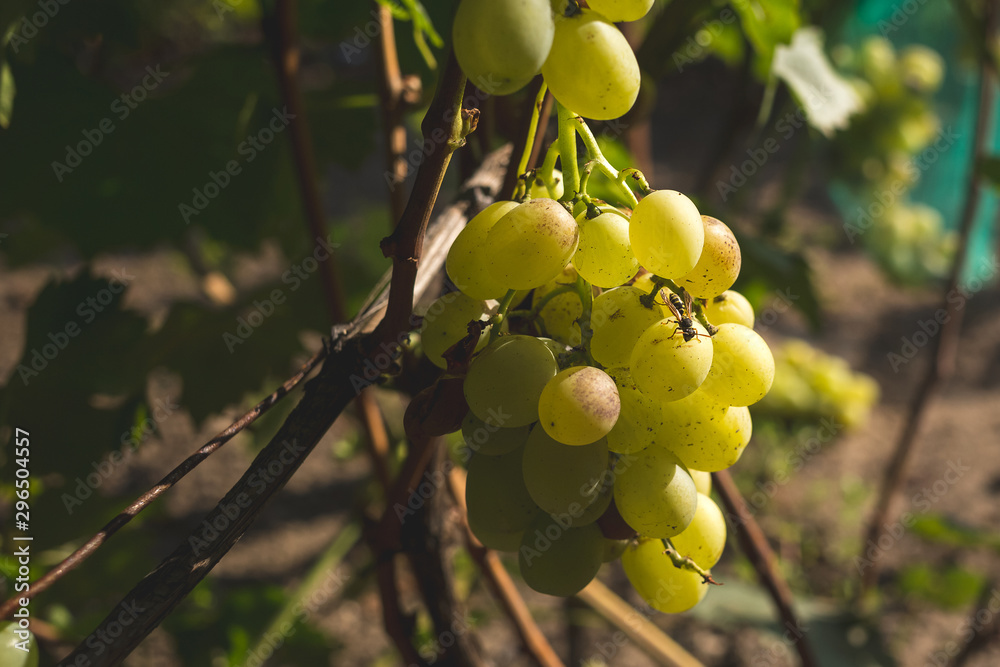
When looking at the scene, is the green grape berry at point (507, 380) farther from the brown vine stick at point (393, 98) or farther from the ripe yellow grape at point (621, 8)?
the brown vine stick at point (393, 98)

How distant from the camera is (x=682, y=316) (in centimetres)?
24

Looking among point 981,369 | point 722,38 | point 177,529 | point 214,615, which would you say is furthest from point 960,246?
point 177,529

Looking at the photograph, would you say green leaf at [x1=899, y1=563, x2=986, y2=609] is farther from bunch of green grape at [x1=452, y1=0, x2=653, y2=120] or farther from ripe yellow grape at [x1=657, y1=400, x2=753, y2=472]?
bunch of green grape at [x1=452, y1=0, x2=653, y2=120]

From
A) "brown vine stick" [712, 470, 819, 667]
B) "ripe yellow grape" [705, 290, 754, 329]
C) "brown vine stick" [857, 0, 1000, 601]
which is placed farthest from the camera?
"brown vine stick" [857, 0, 1000, 601]

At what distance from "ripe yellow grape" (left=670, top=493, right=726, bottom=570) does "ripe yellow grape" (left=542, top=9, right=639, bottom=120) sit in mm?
167

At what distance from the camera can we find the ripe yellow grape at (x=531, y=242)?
0.23 m

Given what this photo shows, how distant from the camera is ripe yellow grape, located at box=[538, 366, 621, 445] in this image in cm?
22

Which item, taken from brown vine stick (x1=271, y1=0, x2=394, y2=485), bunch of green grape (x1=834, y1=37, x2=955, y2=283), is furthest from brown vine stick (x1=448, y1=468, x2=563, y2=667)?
bunch of green grape (x1=834, y1=37, x2=955, y2=283)

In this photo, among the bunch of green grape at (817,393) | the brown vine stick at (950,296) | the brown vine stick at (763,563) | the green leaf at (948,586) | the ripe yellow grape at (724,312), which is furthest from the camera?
the bunch of green grape at (817,393)

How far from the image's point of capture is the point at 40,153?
560 millimetres

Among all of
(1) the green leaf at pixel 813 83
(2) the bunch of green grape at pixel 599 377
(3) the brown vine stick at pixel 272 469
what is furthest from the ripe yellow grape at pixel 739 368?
(1) the green leaf at pixel 813 83

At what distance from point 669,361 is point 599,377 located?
0.08 ft

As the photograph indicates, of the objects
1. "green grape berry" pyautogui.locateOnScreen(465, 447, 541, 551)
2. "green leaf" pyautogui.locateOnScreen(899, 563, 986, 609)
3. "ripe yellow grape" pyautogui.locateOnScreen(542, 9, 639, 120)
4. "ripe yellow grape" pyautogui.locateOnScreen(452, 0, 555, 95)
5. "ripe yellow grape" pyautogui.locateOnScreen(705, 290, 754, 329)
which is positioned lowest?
"green leaf" pyautogui.locateOnScreen(899, 563, 986, 609)

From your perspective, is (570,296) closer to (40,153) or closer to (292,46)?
(292,46)
